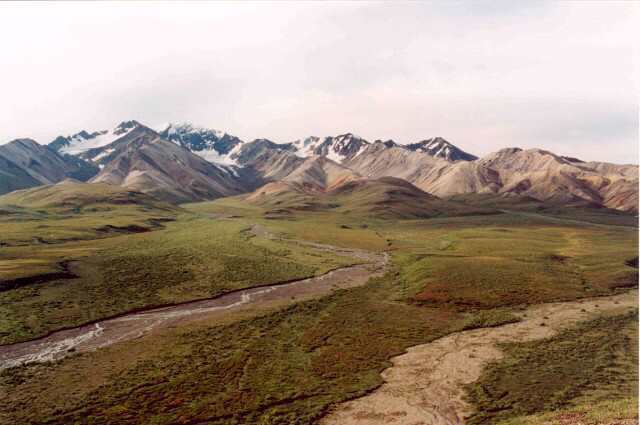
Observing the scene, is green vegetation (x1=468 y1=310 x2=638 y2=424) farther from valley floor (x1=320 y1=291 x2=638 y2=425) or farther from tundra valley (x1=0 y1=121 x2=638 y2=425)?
valley floor (x1=320 y1=291 x2=638 y2=425)

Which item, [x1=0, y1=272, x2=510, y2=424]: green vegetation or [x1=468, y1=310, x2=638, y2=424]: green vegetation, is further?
[x1=468, y1=310, x2=638, y2=424]: green vegetation

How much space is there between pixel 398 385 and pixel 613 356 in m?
27.2

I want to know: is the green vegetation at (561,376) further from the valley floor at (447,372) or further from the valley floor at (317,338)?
the valley floor at (447,372)

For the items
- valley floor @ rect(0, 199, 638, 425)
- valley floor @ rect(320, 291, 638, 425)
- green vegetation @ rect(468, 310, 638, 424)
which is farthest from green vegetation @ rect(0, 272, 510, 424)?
green vegetation @ rect(468, 310, 638, 424)

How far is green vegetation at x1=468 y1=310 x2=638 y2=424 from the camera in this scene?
127ft

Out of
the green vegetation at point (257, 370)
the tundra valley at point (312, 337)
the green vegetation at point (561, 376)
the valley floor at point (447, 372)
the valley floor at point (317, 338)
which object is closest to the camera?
the valley floor at point (447, 372)

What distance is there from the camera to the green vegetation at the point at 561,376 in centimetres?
3878

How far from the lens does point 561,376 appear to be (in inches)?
1789

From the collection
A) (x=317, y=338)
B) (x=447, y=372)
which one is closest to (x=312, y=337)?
(x=317, y=338)

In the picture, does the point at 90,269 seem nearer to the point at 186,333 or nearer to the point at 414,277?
the point at 186,333

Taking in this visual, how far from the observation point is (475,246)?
137 metres

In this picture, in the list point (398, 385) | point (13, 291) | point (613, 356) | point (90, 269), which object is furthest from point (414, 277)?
point (13, 291)

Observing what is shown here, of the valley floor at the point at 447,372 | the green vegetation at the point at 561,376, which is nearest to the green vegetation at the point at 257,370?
the valley floor at the point at 447,372

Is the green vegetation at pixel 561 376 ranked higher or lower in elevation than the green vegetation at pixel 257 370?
lower
